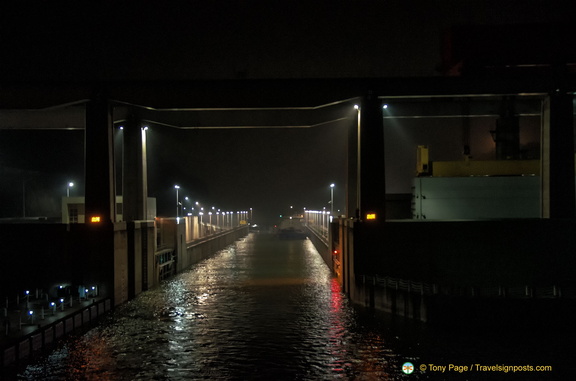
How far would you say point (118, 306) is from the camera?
3272 cm

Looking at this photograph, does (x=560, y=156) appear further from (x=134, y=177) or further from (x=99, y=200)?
(x=134, y=177)

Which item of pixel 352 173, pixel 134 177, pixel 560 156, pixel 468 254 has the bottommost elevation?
pixel 468 254

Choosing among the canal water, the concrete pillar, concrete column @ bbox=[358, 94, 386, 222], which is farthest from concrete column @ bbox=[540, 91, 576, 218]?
the concrete pillar

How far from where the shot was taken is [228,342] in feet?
80.3

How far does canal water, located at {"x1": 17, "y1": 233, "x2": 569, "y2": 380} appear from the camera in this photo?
65.0 feet

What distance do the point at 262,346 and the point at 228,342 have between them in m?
1.63

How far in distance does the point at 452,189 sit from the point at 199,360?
91.9 ft

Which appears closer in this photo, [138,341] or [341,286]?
→ [138,341]

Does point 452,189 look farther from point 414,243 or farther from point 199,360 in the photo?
point 199,360

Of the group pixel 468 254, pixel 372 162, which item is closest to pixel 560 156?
pixel 468 254

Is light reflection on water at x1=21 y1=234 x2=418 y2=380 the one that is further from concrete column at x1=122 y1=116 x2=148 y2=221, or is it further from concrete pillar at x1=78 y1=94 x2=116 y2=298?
concrete column at x1=122 y1=116 x2=148 y2=221

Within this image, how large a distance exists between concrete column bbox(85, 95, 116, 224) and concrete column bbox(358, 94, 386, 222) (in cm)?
1500

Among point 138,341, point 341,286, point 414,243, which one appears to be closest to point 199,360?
point 138,341

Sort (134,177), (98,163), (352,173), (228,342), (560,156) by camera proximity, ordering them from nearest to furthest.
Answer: (228,342)
(98,163)
(560,156)
(134,177)
(352,173)
